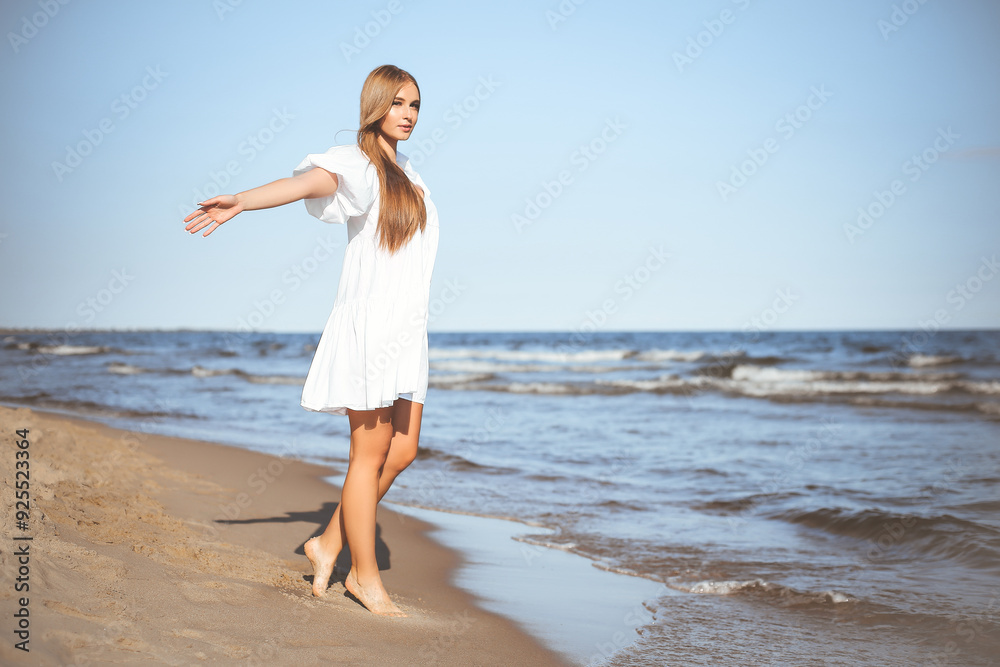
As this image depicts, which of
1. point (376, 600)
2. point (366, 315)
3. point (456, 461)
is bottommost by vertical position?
point (456, 461)

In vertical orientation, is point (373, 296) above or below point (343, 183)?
below

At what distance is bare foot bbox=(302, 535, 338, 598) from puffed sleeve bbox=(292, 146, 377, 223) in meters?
1.32

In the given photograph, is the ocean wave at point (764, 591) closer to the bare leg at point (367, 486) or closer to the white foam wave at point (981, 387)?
the bare leg at point (367, 486)

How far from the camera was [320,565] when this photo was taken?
288 centimetres

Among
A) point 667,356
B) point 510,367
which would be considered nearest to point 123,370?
point 510,367

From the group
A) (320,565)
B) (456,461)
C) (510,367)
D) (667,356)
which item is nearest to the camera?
(320,565)

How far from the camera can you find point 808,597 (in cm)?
359

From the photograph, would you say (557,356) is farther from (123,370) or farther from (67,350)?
(67,350)

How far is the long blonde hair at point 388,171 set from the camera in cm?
259

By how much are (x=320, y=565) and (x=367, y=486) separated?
1.38ft

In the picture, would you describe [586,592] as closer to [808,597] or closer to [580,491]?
[808,597]

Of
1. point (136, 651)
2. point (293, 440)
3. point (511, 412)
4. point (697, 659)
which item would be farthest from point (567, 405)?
point (136, 651)

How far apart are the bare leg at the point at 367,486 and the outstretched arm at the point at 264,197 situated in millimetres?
821

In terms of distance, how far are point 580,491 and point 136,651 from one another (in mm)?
4640
